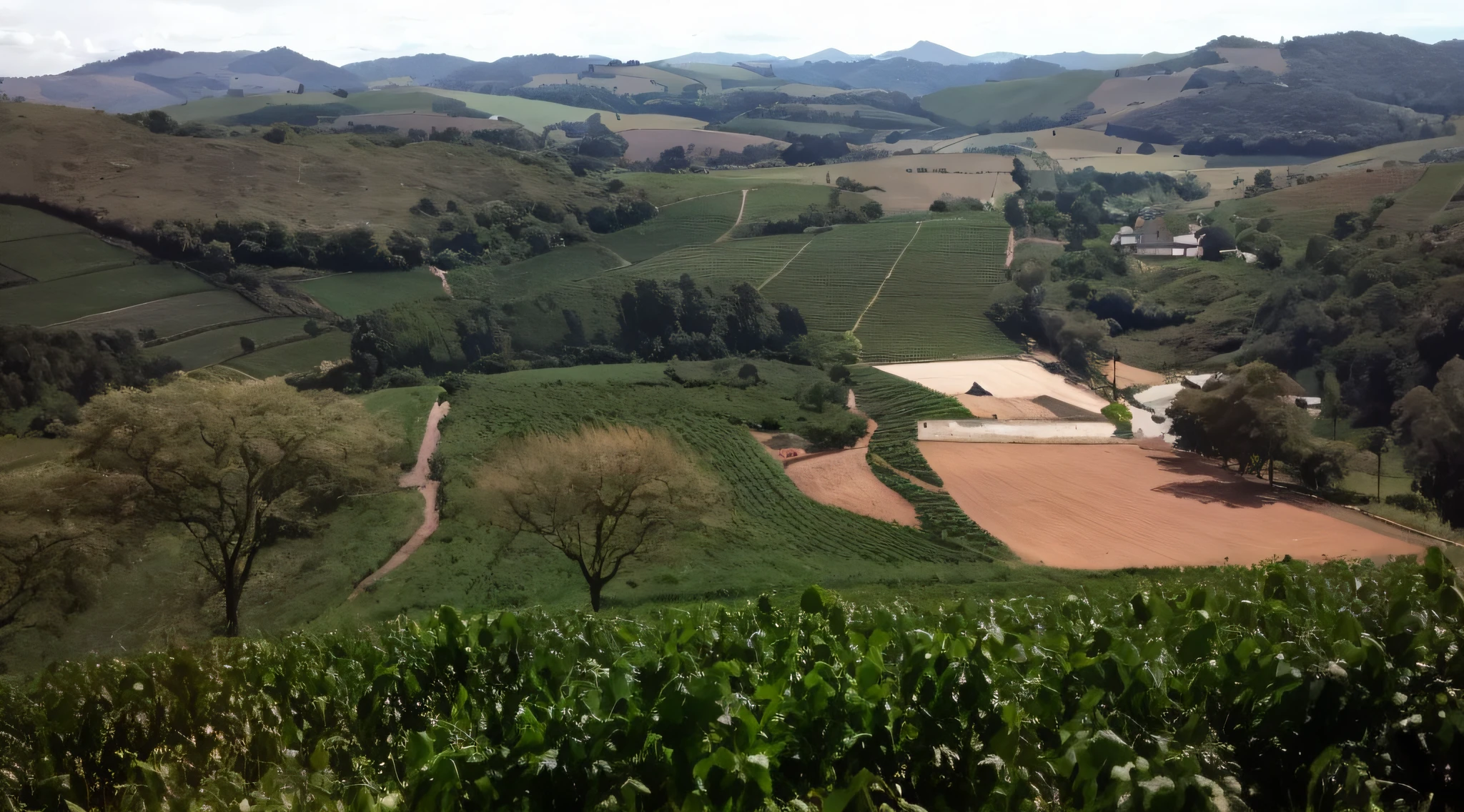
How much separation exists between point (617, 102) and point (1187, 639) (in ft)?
295

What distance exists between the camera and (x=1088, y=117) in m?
90.8

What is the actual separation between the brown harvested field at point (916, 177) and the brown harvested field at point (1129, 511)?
103ft

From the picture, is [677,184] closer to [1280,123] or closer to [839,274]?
[839,274]

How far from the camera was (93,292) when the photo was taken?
2794 cm

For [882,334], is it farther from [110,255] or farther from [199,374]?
[110,255]

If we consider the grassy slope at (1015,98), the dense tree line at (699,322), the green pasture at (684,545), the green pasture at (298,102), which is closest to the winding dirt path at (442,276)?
the dense tree line at (699,322)

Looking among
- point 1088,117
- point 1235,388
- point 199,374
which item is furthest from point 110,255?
point 1088,117

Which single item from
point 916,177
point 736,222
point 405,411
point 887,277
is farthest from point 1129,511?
point 916,177

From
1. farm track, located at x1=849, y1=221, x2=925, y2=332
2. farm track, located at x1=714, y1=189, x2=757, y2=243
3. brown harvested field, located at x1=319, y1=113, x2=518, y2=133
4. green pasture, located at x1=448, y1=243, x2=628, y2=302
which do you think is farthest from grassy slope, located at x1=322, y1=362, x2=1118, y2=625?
brown harvested field, located at x1=319, y1=113, x2=518, y2=133

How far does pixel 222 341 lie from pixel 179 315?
160 centimetres

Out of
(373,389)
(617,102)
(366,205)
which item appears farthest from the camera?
(617,102)

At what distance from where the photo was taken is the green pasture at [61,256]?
27375 mm

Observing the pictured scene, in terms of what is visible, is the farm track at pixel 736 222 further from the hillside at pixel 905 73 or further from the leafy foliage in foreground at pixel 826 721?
the hillside at pixel 905 73

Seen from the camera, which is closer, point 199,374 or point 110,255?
point 199,374
